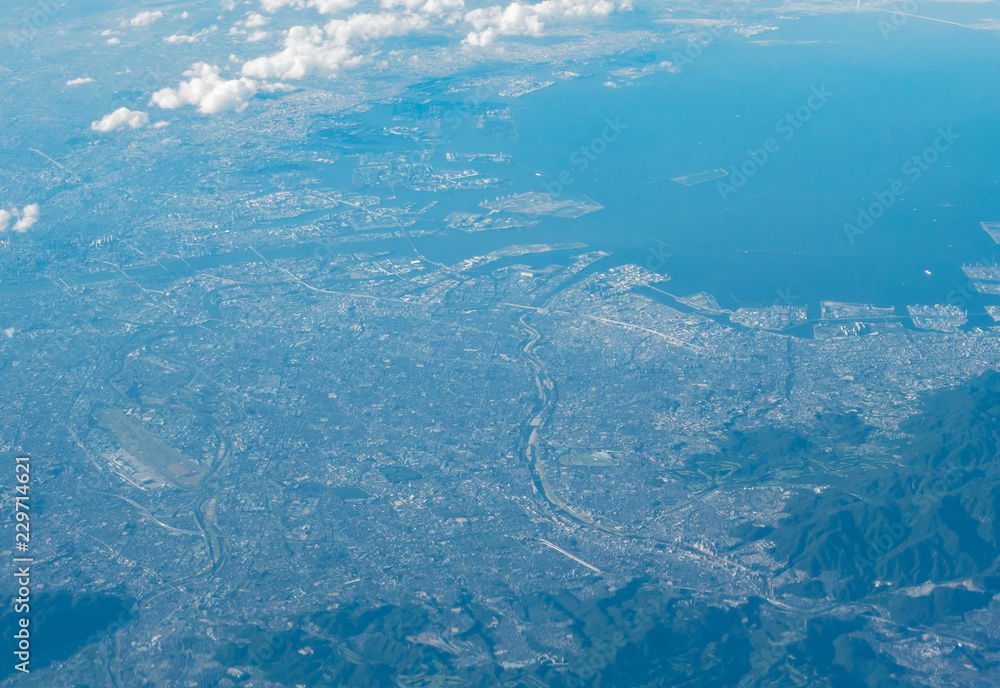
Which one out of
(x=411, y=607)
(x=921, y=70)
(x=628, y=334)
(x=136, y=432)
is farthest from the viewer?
(x=921, y=70)

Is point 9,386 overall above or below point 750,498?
above

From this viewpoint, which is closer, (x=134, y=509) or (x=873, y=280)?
(x=134, y=509)

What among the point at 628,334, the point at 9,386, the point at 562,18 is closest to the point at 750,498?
the point at 628,334

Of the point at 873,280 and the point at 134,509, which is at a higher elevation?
the point at 134,509

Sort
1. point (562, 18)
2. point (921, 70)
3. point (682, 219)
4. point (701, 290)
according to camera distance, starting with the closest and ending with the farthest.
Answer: point (701, 290) < point (682, 219) < point (921, 70) < point (562, 18)

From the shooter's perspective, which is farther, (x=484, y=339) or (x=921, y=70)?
(x=921, y=70)

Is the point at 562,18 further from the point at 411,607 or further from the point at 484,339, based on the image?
the point at 411,607

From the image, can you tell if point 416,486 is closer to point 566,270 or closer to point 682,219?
point 566,270

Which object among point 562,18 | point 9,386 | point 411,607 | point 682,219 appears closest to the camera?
point 411,607

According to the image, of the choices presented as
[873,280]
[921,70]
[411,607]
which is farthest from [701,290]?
[921,70]
